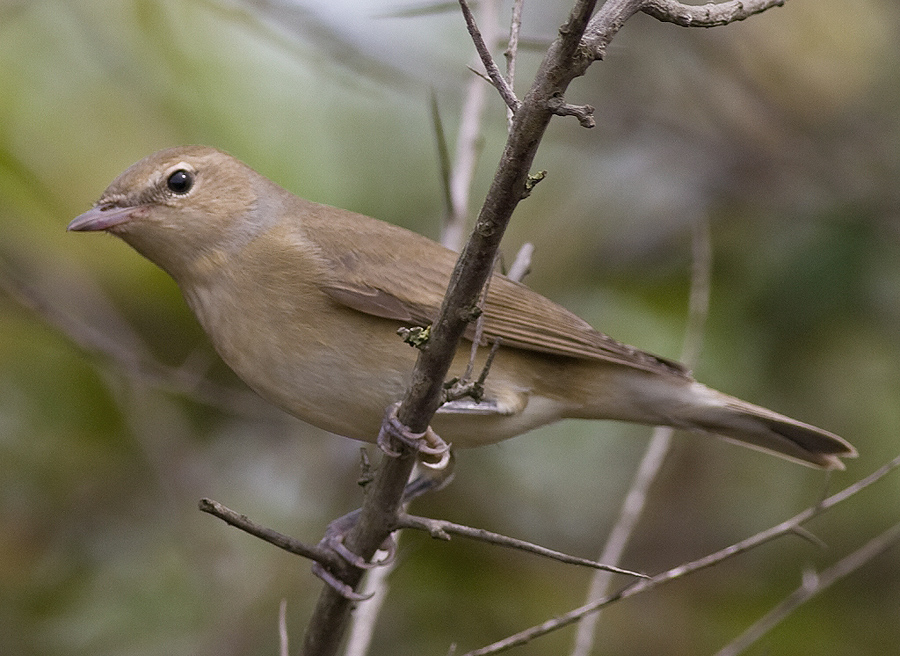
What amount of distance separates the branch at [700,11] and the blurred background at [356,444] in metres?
2.14

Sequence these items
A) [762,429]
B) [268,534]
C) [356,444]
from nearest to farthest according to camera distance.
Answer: [268,534] < [762,429] < [356,444]

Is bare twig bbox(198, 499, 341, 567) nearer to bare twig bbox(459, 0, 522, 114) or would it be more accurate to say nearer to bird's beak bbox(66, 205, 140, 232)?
bare twig bbox(459, 0, 522, 114)

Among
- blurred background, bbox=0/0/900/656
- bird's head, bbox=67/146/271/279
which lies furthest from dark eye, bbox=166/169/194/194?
blurred background, bbox=0/0/900/656

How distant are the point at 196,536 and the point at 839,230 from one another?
350cm

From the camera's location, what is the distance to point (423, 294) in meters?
4.16

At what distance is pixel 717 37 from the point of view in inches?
273

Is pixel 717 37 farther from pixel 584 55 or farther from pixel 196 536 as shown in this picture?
pixel 584 55

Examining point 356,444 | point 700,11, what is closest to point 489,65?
point 700,11

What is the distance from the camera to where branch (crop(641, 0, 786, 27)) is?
2.46m

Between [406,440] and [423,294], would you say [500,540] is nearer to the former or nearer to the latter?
[406,440]

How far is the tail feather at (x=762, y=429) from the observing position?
447cm

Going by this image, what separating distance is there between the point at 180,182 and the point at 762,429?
252cm

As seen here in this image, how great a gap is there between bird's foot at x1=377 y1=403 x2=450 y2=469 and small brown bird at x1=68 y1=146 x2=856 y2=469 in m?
0.45

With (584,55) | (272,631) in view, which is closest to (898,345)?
(272,631)
